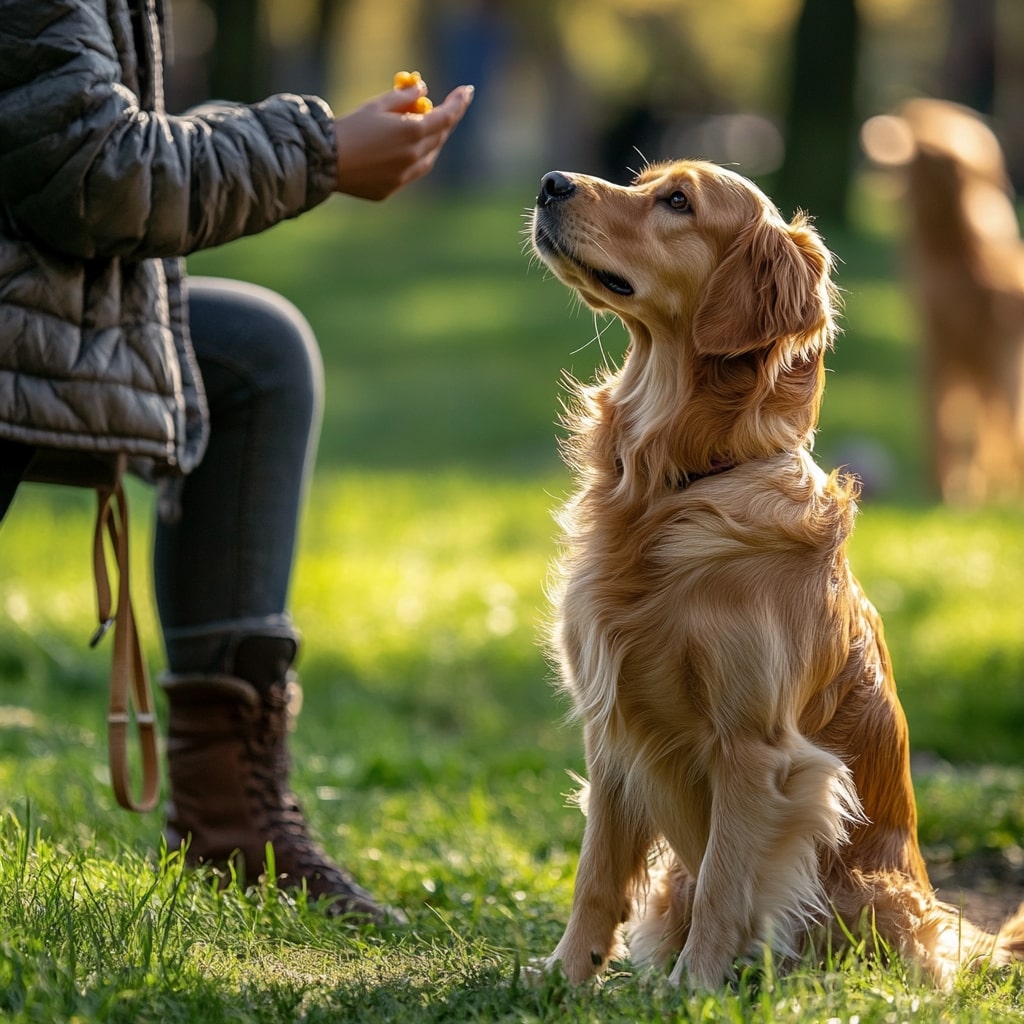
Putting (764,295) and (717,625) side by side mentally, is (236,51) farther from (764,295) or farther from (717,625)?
(717,625)

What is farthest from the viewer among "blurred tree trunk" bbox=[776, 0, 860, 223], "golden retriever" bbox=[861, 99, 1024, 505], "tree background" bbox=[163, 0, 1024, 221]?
"tree background" bbox=[163, 0, 1024, 221]

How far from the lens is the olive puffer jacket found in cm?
266

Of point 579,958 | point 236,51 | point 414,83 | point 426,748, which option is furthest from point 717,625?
point 236,51

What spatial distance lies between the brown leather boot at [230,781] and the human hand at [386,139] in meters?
1.17

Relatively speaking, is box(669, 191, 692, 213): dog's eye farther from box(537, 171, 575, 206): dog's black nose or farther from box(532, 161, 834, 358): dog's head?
box(537, 171, 575, 206): dog's black nose

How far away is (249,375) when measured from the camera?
3.40 meters

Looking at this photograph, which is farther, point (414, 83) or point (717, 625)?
point (414, 83)

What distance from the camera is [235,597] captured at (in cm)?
341

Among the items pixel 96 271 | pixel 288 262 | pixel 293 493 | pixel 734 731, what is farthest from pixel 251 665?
pixel 288 262

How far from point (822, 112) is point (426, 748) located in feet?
46.0

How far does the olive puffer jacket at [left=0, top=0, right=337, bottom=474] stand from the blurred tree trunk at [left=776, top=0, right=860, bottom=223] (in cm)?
1471

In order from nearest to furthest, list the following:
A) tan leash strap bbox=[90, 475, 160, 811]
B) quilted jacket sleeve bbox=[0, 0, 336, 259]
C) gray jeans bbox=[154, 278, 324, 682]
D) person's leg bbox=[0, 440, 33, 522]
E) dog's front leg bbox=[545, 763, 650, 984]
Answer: quilted jacket sleeve bbox=[0, 0, 336, 259]
person's leg bbox=[0, 440, 33, 522]
dog's front leg bbox=[545, 763, 650, 984]
tan leash strap bbox=[90, 475, 160, 811]
gray jeans bbox=[154, 278, 324, 682]

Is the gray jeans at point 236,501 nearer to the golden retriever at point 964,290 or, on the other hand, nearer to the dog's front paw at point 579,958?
the dog's front paw at point 579,958

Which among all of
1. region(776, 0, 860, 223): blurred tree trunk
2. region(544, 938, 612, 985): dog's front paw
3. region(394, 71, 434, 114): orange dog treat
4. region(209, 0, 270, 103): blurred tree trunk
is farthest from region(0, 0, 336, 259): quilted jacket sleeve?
region(209, 0, 270, 103): blurred tree trunk
